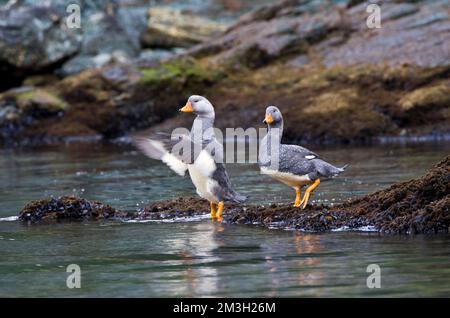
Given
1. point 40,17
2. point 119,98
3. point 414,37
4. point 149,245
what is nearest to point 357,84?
point 414,37

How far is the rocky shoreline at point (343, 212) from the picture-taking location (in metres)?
10.1

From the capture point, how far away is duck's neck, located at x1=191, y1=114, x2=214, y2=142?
449 inches

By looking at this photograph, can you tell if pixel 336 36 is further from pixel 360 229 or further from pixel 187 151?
pixel 360 229

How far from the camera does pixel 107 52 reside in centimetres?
3381

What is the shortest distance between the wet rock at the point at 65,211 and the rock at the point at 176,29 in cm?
2273

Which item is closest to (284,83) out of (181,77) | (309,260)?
(181,77)

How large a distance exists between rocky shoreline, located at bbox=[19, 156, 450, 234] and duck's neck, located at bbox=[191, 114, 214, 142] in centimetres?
106

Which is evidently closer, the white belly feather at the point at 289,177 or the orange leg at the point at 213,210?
the white belly feather at the point at 289,177

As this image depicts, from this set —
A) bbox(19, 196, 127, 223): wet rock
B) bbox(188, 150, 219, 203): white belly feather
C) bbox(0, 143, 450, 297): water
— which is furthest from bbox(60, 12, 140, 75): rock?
bbox(188, 150, 219, 203): white belly feather

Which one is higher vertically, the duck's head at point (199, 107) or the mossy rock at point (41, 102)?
the mossy rock at point (41, 102)

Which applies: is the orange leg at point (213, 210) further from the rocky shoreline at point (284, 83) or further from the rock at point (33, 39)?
the rock at point (33, 39)

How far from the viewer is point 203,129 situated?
11.5 metres

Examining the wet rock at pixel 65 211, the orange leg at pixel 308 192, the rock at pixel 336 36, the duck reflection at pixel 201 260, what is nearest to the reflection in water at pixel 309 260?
the duck reflection at pixel 201 260
